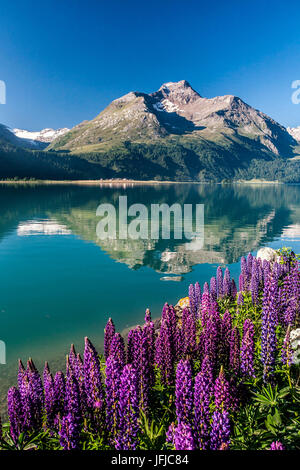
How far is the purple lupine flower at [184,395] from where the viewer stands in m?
5.88

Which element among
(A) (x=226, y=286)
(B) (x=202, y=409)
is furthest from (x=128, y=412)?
(A) (x=226, y=286)

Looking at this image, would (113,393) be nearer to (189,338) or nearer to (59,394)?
(59,394)

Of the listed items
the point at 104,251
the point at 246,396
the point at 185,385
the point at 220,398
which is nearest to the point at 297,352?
the point at 246,396

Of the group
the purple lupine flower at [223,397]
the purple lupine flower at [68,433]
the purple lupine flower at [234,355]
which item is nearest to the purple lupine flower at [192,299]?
the purple lupine flower at [234,355]

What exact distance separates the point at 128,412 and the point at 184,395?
125 centimetres

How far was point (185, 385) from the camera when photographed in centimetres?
595

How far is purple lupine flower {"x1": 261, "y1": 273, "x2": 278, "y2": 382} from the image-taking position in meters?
8.06

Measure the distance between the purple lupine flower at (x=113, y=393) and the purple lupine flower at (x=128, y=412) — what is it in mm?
321

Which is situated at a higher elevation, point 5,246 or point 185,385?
point 185,385

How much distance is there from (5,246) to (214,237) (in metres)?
39.5

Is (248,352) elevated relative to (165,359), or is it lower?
elevated

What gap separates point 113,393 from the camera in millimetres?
6266

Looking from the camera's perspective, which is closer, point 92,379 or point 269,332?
point 92,379
